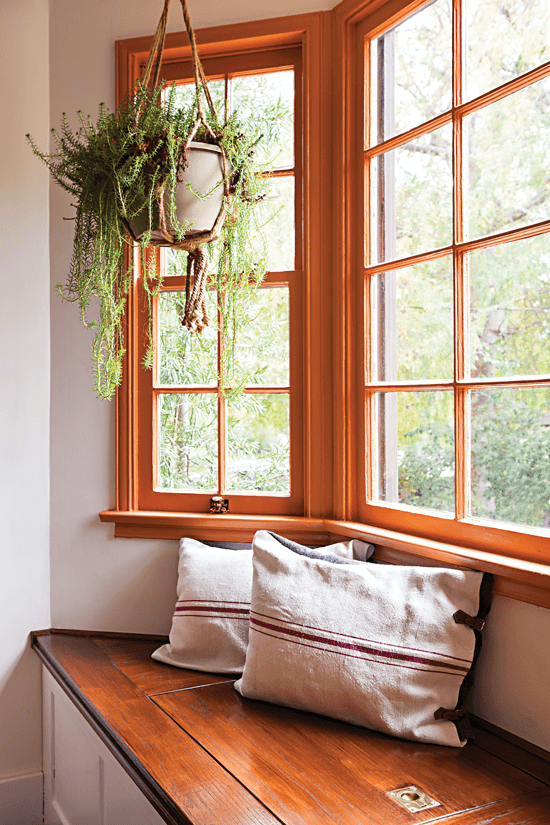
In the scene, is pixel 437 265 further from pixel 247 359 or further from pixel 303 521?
pixel 303 521

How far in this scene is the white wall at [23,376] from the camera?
2.35 metres

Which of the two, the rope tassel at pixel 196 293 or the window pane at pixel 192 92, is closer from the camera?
the rope tassel at pixel 196 293

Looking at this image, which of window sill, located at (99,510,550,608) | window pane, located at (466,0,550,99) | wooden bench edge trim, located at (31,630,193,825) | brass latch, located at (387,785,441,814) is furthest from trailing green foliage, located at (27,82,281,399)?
brass latch, located at (387,785,441,814)

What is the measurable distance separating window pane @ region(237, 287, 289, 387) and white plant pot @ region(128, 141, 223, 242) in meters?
0.52

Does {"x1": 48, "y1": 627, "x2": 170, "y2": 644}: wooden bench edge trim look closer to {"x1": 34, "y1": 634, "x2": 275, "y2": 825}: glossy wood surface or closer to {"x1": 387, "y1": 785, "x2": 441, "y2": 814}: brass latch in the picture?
{"x1": 34, "y1": 634, "x2": 275, "y2": 825}: glossy wood surface

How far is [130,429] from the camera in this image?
238 centimetres

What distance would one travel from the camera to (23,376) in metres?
2.39

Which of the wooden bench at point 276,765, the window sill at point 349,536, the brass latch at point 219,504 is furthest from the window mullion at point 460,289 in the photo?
the brass latch at point 219,504

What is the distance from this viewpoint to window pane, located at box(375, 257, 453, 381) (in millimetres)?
1876

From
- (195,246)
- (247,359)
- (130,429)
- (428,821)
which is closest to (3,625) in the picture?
(130,429)

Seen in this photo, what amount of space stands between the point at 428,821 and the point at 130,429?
5.07ft

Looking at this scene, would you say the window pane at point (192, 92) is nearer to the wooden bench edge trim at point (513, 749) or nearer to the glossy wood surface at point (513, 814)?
the wooden bench edge trim at point (513, 749)

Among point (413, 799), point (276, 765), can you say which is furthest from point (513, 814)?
point (276, 765)

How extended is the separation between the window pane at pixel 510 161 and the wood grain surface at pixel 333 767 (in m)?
1.26
